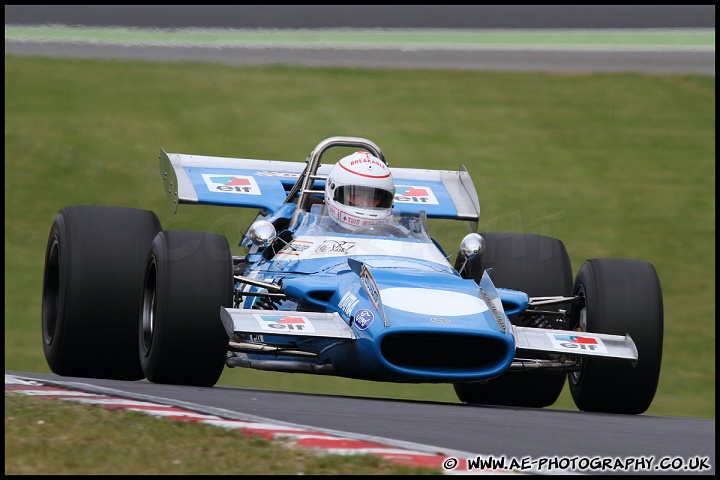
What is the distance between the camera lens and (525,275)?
12.2 m

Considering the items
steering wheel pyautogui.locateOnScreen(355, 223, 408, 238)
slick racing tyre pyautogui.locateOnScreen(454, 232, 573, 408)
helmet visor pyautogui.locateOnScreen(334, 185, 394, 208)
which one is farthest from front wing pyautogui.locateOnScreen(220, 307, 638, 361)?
slick racing tyre pyautogui.locateOnScreen(454, 232, 573, 408)

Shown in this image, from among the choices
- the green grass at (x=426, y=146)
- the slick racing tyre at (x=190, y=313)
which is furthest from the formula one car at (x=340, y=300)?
the green grass at (x=426, y=146)

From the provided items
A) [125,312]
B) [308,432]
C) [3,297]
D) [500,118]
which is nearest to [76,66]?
[500,118]

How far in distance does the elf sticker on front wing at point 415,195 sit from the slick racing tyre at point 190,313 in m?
3.08

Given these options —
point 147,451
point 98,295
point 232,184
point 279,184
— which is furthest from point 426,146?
point 147,451

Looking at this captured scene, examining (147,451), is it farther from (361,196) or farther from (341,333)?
(361,196)

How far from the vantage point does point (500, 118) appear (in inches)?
1093

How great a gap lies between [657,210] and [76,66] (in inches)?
523

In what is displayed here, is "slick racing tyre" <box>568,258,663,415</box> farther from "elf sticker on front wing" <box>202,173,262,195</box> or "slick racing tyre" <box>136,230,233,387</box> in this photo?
"elf sticker on front wing" <box>202,173,262,195</box>

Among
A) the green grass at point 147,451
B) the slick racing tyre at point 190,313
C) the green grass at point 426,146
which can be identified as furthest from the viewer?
the green grass at point 426,146

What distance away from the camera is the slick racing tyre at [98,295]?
11.2 m

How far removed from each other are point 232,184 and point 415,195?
67.2 inches

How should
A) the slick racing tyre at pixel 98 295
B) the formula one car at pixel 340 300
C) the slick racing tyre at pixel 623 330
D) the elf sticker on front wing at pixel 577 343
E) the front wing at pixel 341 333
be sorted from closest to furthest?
the front wing at pixel 341 333 < the formula one car at pixel 340 300 < the elf sticker on front wing at pixel 577 343 < the slick racing tyre at pixel 623 330 < the slick racing tyre at pixel 98 295

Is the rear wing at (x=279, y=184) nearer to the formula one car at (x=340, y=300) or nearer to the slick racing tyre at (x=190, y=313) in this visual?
the formula one car at (x=340, y=300)
